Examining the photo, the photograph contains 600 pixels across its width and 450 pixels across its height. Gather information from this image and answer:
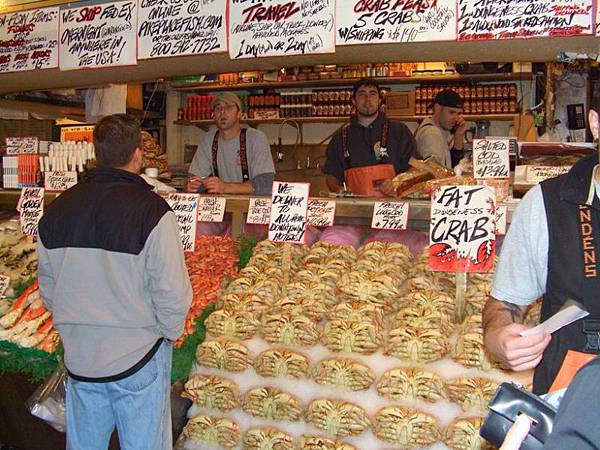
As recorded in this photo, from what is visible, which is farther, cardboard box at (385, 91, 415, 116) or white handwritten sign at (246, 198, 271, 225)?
cardboard box at (385, 91, 415, 116)

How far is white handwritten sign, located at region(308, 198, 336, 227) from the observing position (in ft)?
10.8

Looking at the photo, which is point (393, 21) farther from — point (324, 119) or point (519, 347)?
point (324, 119)

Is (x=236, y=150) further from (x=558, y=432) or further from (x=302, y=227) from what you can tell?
(x=558, y=432)

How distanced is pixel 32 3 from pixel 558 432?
4.48 meters

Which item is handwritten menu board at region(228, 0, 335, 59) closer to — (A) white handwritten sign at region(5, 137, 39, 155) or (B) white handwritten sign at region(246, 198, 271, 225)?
(B) white handwritten sign at region(246, 198, 271, 225)

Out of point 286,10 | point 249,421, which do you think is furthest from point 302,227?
point 286,10

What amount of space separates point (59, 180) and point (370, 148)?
2.15 meters

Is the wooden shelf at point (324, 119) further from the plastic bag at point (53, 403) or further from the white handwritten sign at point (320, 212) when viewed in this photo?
the plastic bag at point (53, 403)

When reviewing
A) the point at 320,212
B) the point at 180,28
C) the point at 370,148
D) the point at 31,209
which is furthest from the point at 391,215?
the point at 31,209

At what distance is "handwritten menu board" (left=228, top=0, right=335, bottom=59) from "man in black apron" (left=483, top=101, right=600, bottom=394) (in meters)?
1.82

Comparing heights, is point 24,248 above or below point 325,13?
below

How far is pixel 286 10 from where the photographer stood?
329 cm

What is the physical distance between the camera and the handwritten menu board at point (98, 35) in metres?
3.82

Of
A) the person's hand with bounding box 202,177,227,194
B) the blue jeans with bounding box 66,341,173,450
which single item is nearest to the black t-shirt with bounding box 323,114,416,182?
the person's hand with bounding box 202,177,227,194
